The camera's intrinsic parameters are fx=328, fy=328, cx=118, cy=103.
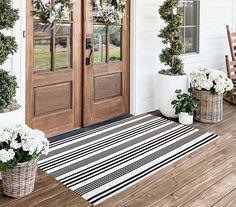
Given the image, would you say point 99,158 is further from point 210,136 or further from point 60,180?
point 210,136

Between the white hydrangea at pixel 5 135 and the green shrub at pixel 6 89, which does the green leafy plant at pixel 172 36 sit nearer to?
the green shrub at pixel 6 89

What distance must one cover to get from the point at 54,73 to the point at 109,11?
3.58 ft

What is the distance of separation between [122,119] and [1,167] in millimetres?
2307

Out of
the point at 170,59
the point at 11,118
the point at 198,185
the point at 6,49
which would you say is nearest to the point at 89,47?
the point at 170,59

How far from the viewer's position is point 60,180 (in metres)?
2.80

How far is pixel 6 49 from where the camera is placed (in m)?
2.62

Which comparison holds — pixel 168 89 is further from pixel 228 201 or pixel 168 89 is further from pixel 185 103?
pixel 228 201

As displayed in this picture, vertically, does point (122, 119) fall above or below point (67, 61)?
below

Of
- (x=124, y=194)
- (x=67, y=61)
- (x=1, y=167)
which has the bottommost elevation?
(x=124, y=194)

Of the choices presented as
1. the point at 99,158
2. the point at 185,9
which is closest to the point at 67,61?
the point at 99,158

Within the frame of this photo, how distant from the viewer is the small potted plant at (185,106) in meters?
4.29

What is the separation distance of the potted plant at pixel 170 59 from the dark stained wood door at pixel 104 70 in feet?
1.61

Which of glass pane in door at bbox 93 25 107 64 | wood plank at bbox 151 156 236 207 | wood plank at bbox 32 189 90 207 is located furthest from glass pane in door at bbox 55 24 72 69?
wood plank at bbox 151 156 236 207

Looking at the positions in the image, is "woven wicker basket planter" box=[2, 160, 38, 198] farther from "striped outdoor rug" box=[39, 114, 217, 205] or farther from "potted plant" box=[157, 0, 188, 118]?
"potted plant" box=[157, 0, 188, 118]
